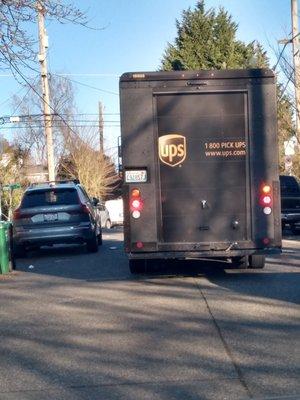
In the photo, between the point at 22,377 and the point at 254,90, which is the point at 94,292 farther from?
the point at 22,377

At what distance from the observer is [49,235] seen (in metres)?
18.8

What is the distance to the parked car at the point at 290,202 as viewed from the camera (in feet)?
80.4

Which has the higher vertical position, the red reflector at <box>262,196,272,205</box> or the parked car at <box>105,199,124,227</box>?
the red reflector at <box>262,196,272,205</box>

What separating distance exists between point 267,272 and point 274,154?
2.48 meters

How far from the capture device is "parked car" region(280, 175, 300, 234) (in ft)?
80.4

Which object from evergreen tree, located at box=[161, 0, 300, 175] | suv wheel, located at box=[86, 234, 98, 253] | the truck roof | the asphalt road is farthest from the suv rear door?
evergreen tree, located at box=[161, 0, 300, 175]

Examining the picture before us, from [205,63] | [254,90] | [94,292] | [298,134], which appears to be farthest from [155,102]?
[205,63]

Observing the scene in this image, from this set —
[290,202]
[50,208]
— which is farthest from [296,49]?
[50,208]

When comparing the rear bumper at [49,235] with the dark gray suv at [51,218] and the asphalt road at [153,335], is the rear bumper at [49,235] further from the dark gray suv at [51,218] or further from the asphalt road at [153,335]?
the asphalt road at [153,335]

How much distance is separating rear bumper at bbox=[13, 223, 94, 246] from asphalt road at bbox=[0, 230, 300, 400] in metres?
3.54

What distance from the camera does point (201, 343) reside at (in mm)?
8766

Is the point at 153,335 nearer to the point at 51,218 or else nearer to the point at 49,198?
the point at 51,218

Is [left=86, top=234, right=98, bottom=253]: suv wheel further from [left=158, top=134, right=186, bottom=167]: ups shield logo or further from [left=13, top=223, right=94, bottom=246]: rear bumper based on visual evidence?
[left=158, top=134, right=186, bottom=167]: ups shield logo

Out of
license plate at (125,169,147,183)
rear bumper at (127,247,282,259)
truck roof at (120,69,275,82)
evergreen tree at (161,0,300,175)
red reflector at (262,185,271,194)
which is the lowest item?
rear bumper at (127,247,282,259)
